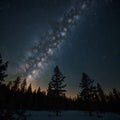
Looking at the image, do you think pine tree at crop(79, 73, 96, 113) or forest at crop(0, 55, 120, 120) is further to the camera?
pine tree at crop(79, 73, 96, 113)

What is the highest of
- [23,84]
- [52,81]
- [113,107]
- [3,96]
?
[23,84]

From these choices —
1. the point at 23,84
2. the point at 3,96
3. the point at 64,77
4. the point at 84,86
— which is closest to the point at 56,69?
the point at 64,77

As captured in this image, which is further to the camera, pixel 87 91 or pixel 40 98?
pixel 40 98

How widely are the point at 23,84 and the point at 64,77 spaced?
129ft

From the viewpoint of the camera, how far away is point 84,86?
36969mm

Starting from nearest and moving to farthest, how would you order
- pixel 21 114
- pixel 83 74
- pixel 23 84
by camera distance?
pixel 21 114 → pixel 83 74 → pixel 23 84

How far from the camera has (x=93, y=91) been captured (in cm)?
3666

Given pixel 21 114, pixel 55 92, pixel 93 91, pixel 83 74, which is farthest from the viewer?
pixel 83 74

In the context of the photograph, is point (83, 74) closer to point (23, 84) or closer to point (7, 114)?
point (7, 114)

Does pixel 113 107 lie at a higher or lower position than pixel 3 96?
higher

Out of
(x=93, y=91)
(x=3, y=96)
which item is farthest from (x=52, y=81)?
(x=3, y=96)

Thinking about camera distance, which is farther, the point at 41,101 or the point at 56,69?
the point at 41,101

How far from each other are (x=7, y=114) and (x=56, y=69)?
105ft

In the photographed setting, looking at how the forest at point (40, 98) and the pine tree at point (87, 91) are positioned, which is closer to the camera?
the forest at point (40, 98)
